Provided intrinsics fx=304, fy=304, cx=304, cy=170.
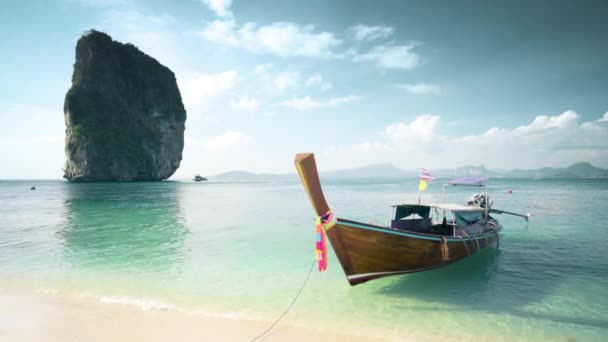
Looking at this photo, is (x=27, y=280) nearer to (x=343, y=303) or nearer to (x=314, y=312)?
(x=314, y=312)

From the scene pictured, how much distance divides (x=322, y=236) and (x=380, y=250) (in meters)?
2.12

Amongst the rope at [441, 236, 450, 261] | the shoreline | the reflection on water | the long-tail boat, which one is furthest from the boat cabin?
the reflection on water

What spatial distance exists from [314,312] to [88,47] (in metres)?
122

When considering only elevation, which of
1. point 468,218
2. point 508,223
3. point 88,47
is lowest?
point 508,223

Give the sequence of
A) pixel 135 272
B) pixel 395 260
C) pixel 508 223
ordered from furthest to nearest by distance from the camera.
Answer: pixel 508 223, pixel 135 272, pixel 395 260

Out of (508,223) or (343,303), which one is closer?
(343,303)

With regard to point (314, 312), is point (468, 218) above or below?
above

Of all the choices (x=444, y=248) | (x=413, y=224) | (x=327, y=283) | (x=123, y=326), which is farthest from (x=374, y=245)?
(x=123, y=326)

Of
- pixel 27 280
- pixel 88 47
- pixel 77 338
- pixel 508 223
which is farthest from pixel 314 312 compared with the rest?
pixel 88 47

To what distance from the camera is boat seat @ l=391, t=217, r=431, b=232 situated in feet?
36.5

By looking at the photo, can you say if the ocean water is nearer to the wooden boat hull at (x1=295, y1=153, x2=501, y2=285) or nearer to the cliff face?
the wooden boat hull at (x1=295, y1=153, x2=501, y2=285)

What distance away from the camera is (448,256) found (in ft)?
31.3

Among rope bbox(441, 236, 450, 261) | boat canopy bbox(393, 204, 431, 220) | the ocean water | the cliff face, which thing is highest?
the cliff face

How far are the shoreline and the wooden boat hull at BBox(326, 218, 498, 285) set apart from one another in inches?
79.7
